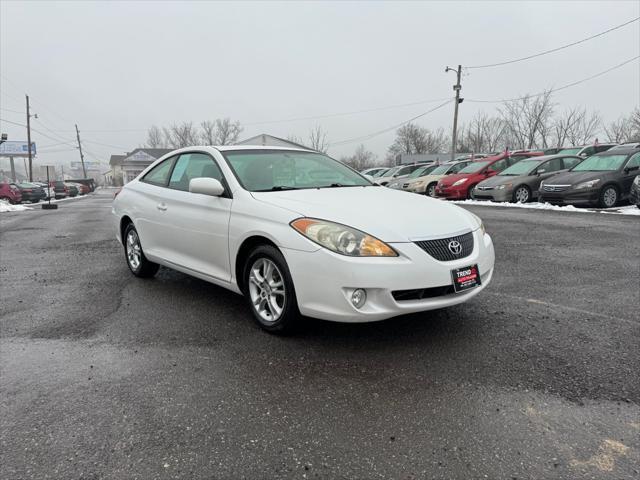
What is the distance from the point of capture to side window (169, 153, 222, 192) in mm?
4170

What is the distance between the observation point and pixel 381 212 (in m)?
3.27

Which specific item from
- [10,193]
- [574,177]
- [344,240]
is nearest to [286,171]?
[344,240]

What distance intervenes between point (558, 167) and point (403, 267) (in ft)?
45.7

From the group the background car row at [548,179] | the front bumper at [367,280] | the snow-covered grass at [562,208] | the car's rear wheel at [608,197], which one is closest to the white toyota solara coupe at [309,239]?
the front bumper at [367,280]

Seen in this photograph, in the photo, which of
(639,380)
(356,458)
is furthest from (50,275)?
(639,380)

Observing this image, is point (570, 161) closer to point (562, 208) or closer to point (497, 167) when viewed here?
point (497, 167)

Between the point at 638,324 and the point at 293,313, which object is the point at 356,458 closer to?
the point at 293,313

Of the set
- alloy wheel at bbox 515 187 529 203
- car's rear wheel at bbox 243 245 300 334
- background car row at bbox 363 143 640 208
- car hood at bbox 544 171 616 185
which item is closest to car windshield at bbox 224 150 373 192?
car's rear wheel at bbox 243 245 300 334

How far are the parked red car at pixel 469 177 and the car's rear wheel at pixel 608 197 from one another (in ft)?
15.0

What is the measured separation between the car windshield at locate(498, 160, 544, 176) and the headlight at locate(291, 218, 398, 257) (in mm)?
13142

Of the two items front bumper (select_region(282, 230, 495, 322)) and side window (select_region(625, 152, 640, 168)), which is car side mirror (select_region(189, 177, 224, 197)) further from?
side window (select_region(625, 152, 640, 168))

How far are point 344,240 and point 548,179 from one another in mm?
11980

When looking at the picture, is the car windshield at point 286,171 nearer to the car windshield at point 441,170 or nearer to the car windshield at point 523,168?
the car windshield at point 523,168

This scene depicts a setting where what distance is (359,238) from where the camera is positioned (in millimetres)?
2955
